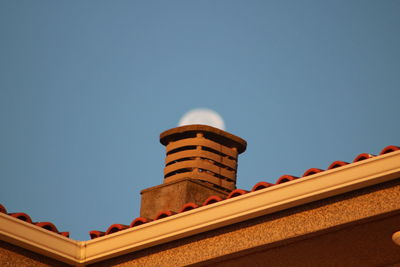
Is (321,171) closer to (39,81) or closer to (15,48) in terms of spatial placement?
(15,48)

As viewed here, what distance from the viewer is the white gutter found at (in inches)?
342

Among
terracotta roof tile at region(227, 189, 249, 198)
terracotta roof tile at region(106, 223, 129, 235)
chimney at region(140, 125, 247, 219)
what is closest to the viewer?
terracotta roof tile at region(227, 189, 249, 198)

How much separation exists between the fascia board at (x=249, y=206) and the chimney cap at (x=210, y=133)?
7.75 metres

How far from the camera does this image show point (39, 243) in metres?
9.77

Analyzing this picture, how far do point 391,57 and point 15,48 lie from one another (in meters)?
48.3

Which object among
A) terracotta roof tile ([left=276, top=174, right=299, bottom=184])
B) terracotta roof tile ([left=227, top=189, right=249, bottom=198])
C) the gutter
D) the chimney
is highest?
the chimney

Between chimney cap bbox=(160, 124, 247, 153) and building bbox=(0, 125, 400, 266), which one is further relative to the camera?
chimney cap bbox=(160, 124, 247, 153)

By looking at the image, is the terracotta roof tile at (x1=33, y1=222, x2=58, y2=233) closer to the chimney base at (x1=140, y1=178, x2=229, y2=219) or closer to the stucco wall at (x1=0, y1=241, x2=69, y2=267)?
the stucco wall at (x1=0, y1=241, x2=69, y2=267)

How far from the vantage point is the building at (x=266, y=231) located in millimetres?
8789

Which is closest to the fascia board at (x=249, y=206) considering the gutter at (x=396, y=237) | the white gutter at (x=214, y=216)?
the white gutter at (x=214, y=216)

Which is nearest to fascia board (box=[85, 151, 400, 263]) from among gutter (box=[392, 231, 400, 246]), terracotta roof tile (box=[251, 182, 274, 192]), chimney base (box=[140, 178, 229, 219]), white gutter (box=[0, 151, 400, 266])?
white gutter (box=[0, 151, 400, 266])

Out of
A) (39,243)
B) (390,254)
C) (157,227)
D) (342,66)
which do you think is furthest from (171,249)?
(342,66)

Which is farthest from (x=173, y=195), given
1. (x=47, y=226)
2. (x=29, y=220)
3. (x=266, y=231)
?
(x=266, y=231)

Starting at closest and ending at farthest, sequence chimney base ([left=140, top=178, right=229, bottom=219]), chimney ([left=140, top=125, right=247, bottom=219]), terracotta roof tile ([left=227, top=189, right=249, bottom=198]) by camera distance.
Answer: terracotta roof tile ([left=227, top=189, right=249, bottom=198])
chimney base ([left=140, top=178, right=229, bottom=219])
chimney ([left=140, top=125, right=247, bottom=219])
